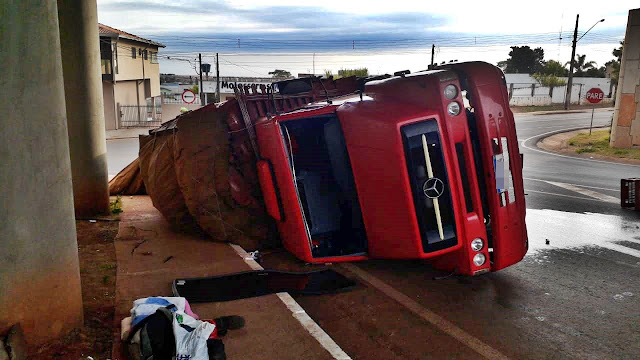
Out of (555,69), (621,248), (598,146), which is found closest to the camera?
(621,248)

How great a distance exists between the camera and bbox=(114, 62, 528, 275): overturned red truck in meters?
5.74

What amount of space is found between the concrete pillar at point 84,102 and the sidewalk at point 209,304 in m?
0.73

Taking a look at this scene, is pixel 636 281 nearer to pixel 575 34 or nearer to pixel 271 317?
pixel 271 317

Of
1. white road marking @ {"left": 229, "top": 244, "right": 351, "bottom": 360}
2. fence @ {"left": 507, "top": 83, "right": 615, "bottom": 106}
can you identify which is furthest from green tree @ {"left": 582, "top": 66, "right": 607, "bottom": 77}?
white road marking @ {"left": 229, "top": 244, "right": 351, "bottom": 360}

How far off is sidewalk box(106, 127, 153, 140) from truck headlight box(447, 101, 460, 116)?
26.9 m

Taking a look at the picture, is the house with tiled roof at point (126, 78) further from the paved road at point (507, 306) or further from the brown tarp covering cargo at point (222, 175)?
the paved road at point (507, 306)

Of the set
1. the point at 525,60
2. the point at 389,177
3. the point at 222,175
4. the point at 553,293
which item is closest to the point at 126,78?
the point at 222,175

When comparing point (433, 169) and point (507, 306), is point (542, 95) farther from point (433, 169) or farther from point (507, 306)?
point (433, 169)

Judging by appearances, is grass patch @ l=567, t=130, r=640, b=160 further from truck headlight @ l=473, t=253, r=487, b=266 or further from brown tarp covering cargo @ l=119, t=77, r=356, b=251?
brown tarp covering cargo @ l=119, t=77, r=356, b=251

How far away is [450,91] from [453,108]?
0.59 ft

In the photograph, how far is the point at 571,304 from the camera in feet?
19.9

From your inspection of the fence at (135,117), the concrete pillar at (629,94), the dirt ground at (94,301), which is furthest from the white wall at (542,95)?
the dirt ground at (94,301)

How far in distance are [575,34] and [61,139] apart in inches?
2047

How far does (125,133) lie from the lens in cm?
3228
